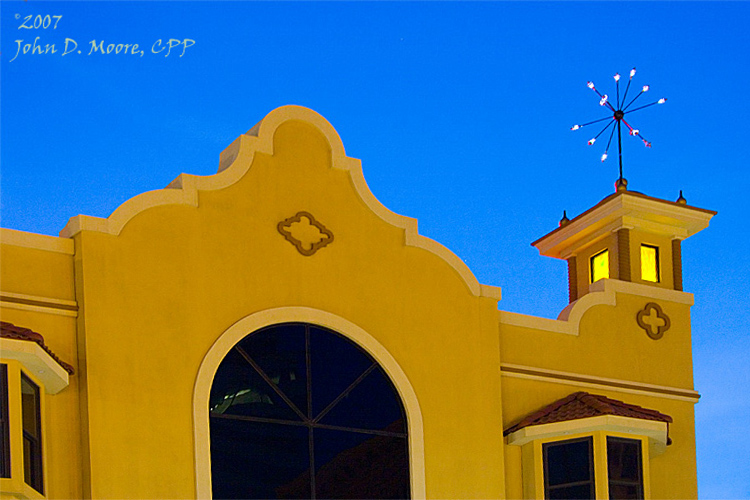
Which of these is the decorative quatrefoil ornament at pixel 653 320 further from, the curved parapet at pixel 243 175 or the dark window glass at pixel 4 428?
the dark window glass at pixel 4 428

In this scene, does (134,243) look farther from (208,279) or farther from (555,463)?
(555,463)

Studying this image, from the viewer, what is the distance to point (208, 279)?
55.8 ft

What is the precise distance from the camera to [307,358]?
17.5 metres

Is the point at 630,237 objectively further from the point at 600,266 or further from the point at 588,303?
the point at 588,303

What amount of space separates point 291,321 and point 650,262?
7189mm

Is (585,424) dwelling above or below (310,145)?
below

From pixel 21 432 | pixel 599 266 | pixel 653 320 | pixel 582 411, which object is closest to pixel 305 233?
pixel 582 411

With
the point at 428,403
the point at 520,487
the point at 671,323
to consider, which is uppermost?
the point at 671,323

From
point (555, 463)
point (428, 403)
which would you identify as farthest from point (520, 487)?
point (428, 403)

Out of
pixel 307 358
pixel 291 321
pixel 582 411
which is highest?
pixel 291 321

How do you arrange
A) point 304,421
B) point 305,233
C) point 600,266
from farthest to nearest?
point 600,266 → point 305,233 → point 304,421

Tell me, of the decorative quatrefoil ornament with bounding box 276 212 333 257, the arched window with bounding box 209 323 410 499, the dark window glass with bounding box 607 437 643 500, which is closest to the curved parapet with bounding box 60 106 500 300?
the decorative quatrefoil ornament with bounding box 276 212 333 257

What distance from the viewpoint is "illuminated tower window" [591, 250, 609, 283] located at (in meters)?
21.9

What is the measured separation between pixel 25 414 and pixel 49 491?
3.12 ft
